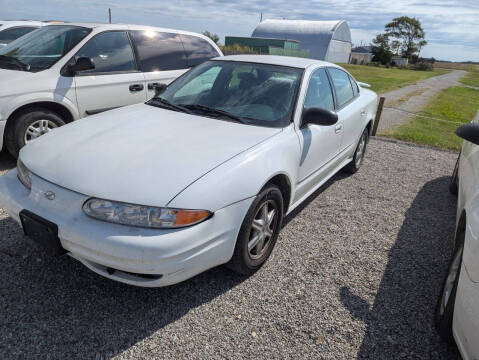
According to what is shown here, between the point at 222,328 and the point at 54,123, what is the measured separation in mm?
3575

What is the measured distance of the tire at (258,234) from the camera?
2398 millimetres

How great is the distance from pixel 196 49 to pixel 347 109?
301cm

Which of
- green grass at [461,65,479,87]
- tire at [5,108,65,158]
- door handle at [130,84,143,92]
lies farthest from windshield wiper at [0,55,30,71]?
green grass at [461,65,479,87]

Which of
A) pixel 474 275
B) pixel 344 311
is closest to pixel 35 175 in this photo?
pixel 344 311

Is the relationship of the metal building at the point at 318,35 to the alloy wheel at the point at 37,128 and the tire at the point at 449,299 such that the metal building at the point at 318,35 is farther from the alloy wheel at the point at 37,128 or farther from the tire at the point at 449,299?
the tire at the point at 449,299

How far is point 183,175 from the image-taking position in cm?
217

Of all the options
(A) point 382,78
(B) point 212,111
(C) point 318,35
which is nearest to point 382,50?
(C) point 318,35

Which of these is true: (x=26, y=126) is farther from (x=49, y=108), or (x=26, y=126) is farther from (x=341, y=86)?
(x=341, y=86)

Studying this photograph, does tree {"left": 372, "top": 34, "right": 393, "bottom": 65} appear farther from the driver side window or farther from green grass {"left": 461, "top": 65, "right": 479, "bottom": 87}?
the driver side window

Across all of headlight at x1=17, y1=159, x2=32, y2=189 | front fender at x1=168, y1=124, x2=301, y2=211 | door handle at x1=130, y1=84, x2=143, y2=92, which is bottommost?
headlight at x1=17, y1=159, x2=32, y2=189

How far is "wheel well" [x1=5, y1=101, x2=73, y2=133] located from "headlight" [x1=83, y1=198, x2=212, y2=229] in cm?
295

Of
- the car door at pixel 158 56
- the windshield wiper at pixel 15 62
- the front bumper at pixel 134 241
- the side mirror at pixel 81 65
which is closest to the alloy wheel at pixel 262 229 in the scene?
the front bumper at pixel 134 241

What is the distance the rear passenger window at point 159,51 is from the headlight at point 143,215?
360 cm

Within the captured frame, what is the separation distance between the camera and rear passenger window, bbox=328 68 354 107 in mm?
3988
